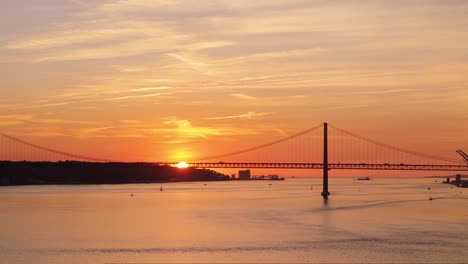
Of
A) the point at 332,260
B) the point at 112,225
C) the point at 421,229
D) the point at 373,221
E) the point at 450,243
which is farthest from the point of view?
the point at 373,221

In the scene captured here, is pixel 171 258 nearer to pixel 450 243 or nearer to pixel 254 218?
pixel 450 243

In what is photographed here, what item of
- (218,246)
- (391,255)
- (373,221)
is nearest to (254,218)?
(373,221)

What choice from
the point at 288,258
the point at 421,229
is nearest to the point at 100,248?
the point at 288,258

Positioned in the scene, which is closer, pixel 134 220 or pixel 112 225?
pixel 112 225

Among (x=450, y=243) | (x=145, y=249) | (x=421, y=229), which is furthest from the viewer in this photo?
(x=421, y=229)

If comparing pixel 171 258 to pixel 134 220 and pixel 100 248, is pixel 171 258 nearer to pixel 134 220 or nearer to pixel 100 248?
pixel 100 248

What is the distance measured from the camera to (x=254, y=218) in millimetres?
64812

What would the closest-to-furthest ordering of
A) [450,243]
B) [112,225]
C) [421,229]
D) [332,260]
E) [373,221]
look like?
[332,260]
[450,243]
[421,229]
[112,225]
[373,221]

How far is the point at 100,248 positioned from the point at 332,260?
13211 mm

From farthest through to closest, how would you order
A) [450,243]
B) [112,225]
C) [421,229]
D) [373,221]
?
1. [373,221]
2. [112,225]
3. [421,229]
4. [450,243]

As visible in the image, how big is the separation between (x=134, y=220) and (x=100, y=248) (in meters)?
22.1

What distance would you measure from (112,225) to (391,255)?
26.0 metres

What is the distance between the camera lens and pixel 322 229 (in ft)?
177

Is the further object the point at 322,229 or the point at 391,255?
the point at 322,229
